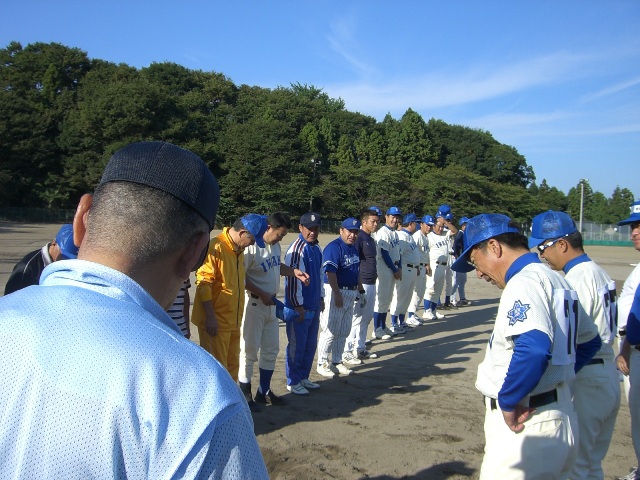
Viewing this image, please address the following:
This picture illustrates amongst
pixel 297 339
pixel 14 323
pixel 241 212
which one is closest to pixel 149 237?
pixel 14 323

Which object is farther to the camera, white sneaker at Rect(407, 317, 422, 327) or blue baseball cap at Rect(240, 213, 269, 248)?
white sneaker at Rect(407, 317, 422, 327)

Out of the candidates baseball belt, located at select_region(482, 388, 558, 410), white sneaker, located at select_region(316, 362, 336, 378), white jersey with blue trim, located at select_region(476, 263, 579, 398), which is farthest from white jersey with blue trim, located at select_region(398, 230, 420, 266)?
baseball belt, located at select_region(482, 388, 558, 410)

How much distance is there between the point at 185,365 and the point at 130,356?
10cm

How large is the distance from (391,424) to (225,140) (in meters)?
47.8

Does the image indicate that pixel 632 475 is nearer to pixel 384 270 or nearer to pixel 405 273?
pixel 384 270

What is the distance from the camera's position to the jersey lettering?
2954mm

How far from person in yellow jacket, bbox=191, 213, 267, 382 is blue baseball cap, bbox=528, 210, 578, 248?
9.78 feet

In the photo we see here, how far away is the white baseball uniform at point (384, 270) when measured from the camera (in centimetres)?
1059

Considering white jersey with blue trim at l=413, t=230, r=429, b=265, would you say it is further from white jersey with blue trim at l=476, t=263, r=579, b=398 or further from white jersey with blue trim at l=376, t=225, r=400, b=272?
white jersey with blue trim at l=476, t=263, r=579, b=398

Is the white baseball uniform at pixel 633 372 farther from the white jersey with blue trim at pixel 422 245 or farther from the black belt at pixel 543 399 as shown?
the white jersey with blue trim at pixel 422 245

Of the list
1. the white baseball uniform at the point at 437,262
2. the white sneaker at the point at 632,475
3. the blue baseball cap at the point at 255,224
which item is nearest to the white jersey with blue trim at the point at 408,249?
the white baseball uniform at the point at 437,262

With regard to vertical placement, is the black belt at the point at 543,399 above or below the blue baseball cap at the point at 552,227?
below

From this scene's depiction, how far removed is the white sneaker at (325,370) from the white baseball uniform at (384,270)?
2826 mm

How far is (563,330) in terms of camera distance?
2.98m
